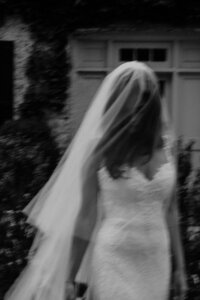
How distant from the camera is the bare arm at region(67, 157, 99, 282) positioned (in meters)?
3.42

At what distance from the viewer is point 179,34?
32.1 ft

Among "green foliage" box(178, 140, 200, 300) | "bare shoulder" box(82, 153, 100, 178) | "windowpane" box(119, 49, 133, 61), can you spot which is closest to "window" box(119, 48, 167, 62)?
"windowpane" box(119, 49, 133, 61)

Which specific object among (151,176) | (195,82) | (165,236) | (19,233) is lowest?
(195,82)

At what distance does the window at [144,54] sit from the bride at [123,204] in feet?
20.8

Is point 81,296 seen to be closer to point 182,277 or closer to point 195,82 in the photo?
point 182,277

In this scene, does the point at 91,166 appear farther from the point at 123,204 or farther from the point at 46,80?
the point at 46,80

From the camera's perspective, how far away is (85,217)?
11.3 ft

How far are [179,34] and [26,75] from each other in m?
1.85

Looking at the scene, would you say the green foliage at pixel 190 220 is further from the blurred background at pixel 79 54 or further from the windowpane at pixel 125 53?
the windowpane at pixel 125 53

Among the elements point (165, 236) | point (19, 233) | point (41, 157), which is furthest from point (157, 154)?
point (41, 157)

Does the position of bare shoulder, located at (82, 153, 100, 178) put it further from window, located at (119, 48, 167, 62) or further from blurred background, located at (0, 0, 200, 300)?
window, located at (119, 48, 167, 62)

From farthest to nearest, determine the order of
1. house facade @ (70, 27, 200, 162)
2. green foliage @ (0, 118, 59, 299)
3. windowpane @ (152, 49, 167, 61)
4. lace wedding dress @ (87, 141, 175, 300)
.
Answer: windowpane @ (152, 49, 167, 61) → house facade @ (70, 27, 200, 162) → green foliage @ (0, 118, 59, 299) → lace wedding dress @ (87, 141, 175, 300)

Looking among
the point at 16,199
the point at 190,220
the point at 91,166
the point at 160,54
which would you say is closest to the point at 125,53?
the point at 160,54

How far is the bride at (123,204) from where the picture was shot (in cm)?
337
